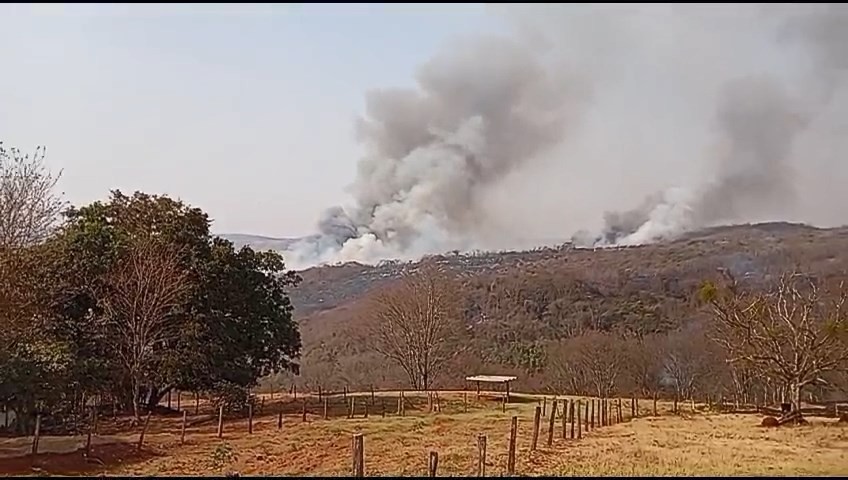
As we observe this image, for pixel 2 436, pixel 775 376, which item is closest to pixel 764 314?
pixel 775 376

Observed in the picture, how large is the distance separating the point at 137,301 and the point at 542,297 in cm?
6177

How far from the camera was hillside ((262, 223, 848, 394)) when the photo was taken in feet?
205

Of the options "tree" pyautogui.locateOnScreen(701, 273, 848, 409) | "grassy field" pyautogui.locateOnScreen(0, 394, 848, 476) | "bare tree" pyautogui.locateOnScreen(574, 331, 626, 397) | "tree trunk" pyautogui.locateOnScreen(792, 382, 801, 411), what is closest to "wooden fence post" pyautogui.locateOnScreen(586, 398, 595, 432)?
"grassy field" pyautogui.locateOnScreen(0, 394, 848, 476)

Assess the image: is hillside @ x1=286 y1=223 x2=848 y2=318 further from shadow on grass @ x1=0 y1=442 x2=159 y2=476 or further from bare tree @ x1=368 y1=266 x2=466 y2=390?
shadow on grass @ x1=0 y1=442 x2=159 y2=476

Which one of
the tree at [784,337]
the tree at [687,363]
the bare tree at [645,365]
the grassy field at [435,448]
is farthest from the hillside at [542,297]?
the grassy field at [435,448]

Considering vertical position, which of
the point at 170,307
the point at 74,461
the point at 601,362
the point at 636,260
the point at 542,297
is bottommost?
the point at 74,461

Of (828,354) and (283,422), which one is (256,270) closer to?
(283,422)

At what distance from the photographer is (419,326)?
157ft

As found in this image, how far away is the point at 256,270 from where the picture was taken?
108 ft

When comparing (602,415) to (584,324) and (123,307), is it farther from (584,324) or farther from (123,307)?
(584,324)

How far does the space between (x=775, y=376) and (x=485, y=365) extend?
30068 mm

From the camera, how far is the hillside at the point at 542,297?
205 feet

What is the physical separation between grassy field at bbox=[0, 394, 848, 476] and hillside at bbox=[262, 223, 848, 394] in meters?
28.2

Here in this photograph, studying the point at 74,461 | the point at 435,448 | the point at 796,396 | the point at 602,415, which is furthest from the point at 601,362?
the point at 74,461
